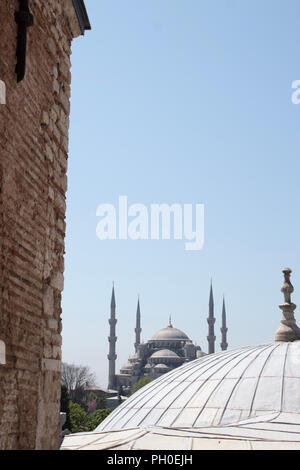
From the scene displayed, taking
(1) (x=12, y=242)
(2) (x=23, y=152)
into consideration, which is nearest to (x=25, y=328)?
(1) (x=12, y=242)

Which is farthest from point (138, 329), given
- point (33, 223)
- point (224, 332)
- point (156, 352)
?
point (33, 223)

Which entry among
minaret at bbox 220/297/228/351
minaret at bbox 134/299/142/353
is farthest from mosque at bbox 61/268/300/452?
minaret at bbox 134/299/142/353

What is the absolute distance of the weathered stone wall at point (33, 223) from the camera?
3.32 meters

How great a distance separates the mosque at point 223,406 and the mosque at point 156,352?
51882mm

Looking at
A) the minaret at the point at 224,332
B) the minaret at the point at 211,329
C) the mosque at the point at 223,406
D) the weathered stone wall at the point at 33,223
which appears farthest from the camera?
the minaret at the point at 224,332

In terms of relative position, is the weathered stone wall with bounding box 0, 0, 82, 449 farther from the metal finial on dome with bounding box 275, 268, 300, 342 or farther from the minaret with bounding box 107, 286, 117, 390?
the minaret with bounding box 107, 286, 117, 390

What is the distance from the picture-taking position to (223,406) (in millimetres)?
10391

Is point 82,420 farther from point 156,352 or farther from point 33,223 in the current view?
point 33,223

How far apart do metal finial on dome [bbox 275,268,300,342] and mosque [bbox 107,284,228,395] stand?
5172 cm

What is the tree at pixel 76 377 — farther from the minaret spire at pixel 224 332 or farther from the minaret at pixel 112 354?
the minaret spire at pixel 224 332

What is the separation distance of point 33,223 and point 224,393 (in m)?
7.85

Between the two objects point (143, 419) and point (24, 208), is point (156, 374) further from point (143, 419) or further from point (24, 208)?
point (24, 208)

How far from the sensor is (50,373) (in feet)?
13.2

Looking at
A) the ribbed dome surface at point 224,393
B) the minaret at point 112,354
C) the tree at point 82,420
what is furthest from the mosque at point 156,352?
the ribbed dome surface at point 224,393
